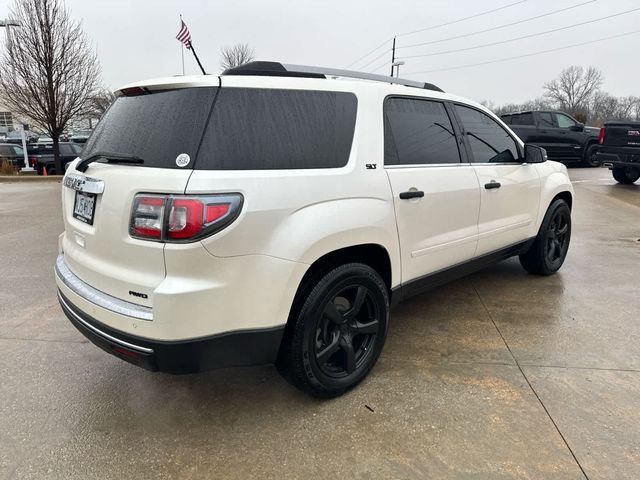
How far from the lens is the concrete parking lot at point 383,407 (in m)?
2.27

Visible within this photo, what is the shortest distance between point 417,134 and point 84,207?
210 cm

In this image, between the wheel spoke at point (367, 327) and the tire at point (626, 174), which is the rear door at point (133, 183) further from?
the tire at point (626, 174)

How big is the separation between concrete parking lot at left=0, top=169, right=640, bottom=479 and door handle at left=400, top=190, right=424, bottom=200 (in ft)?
3.65

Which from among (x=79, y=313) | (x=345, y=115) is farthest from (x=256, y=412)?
(x=345, y=115)

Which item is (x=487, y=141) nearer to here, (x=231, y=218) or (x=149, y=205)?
(x=231, y=218)

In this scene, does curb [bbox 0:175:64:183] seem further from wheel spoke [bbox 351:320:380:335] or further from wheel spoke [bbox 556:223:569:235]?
wheel spoke [bbox 351:320:380:335]

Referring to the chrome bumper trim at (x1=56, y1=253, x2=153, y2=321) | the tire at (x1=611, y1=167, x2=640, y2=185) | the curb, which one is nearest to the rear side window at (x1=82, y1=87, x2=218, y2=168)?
the chrome bumper trim at (x1=56, y1=253, x2=153, y2=321)

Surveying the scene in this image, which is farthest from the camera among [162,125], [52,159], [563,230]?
[52,159]

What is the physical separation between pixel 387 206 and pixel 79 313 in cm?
181

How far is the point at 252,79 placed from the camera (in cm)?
241

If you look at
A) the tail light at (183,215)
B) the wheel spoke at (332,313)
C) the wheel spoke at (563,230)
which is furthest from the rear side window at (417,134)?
the wheel spoke at (563,230)

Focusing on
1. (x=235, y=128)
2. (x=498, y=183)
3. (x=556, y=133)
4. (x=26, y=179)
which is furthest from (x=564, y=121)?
(x=26, y=179)

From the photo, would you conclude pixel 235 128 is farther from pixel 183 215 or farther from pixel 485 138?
pixel 485 138

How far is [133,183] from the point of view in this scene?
2.20m
